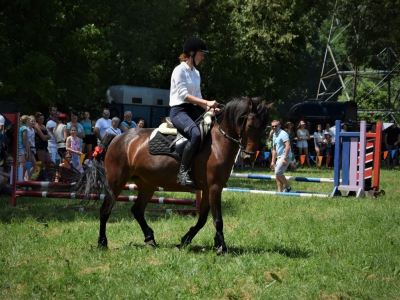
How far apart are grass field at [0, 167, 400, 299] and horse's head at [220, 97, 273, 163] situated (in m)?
1.35

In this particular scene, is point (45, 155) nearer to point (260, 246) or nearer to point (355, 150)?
point (355, 150)

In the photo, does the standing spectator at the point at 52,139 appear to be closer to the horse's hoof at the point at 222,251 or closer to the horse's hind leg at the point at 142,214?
the horse's hind leg at the point at 142,214

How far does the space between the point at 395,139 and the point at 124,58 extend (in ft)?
46.5

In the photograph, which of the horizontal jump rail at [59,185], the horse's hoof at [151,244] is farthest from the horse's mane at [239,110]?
the horse's hoof at [151,244]

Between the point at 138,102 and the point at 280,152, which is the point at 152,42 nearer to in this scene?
the point at 138,102

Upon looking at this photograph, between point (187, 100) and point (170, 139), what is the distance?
26.2 inches

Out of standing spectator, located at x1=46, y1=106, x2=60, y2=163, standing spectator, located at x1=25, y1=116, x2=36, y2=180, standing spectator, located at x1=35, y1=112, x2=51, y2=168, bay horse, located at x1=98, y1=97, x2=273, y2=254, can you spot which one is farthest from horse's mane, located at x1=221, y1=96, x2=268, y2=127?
standing spectator, located at x1=46, y1=106, x2=60, y2=163

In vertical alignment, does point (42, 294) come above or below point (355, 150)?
below

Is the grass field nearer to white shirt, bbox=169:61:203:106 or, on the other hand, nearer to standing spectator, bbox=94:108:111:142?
white shirt, bbox=169:61:203:106

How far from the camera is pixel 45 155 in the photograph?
1912cm

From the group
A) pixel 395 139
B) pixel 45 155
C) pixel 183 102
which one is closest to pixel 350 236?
pixel 183 102

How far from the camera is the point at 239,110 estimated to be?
31.6 ft

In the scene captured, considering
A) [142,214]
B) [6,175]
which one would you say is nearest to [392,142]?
[6,175]

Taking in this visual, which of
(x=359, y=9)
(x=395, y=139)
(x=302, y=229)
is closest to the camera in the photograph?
(x=302, y=229)
